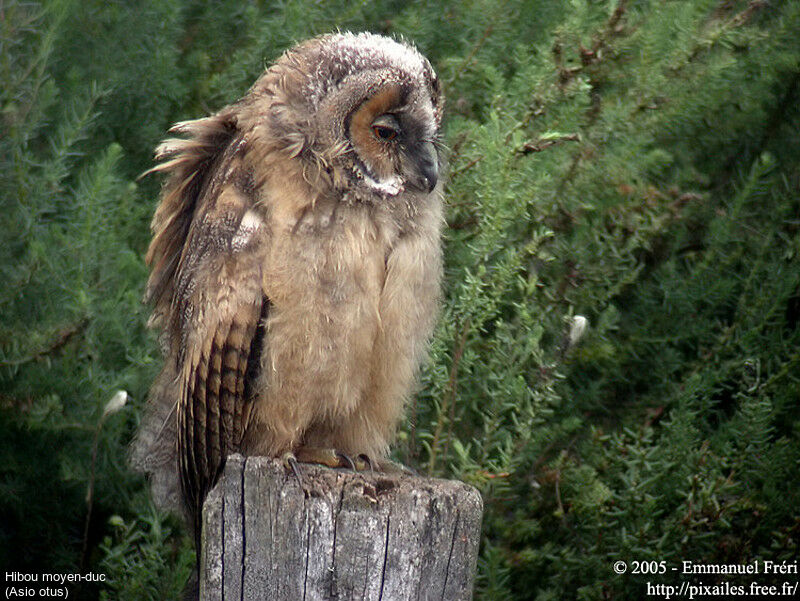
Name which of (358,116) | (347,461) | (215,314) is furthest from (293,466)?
(358,116)

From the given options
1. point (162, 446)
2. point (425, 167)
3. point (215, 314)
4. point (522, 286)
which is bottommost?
point (162, 446)

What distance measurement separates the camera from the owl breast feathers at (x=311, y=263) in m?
2.46

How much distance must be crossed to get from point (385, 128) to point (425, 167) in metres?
0.16

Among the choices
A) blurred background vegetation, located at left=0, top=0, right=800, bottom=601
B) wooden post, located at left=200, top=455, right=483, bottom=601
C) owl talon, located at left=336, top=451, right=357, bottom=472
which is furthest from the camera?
blurred background vegetation, located at left=0, top=0, right=800, bottom=601

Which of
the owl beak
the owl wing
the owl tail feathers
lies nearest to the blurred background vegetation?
the owl tail feathers

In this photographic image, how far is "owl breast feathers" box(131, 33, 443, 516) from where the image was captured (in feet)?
8.07

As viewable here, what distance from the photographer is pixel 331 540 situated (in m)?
1.97

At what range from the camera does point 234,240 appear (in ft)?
8.20

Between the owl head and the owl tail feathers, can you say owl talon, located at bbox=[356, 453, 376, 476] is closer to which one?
the owl tail feathers

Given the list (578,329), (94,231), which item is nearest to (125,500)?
(94,231)

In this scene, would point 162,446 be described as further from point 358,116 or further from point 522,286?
point 522,286

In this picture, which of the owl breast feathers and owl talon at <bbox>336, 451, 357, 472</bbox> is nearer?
the owl breast feathers

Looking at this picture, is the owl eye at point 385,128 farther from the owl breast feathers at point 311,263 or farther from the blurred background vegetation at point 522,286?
the blurred background vegetation at point 522,286

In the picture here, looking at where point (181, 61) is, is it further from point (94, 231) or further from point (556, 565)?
point (556, 565)
